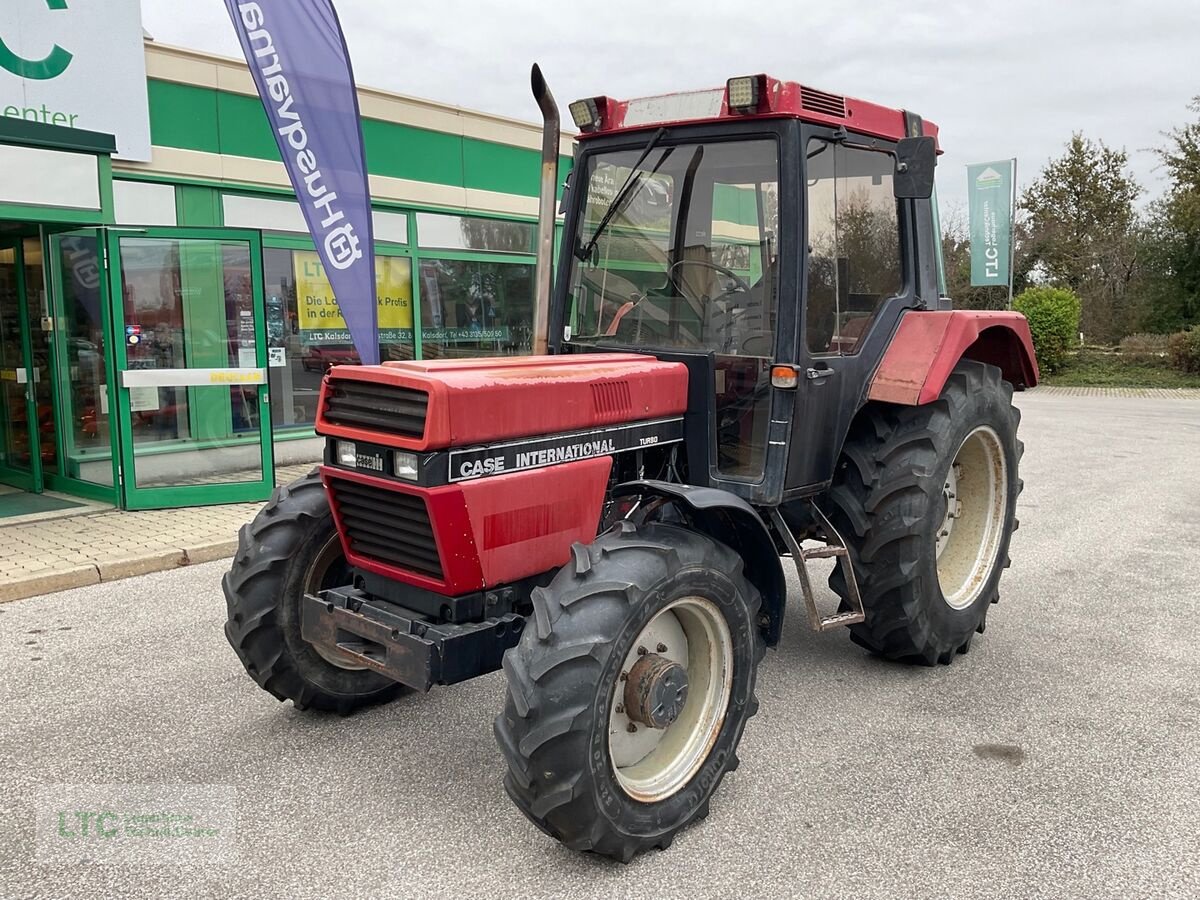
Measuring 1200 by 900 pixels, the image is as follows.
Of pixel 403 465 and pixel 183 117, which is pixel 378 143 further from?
pixel 403 465

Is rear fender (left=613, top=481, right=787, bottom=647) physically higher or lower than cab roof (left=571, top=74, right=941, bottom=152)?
lower

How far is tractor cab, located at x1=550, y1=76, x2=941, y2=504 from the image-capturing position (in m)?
3.72

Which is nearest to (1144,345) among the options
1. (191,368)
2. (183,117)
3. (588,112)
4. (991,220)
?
(991,220)

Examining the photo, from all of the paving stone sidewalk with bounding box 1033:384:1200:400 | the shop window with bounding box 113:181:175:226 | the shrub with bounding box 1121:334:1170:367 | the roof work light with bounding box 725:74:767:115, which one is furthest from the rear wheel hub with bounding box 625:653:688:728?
the shrub with bounding box 1121:334:1170:367

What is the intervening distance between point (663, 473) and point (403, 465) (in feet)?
3.83

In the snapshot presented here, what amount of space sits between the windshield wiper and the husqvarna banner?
3213mm

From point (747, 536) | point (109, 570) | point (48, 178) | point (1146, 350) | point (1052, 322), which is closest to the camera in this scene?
point (747, 536)

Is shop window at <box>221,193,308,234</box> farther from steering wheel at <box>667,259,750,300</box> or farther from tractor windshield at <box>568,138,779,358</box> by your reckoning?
steering wheel at <box>667,259,750,300</box>

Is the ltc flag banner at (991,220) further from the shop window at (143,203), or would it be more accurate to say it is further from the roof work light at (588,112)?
the roof work light at (588,112)

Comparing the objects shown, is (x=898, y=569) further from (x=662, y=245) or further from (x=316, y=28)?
(x=316, y=28)

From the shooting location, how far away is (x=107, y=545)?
652 centimetres

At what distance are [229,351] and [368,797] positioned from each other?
18.6 feet

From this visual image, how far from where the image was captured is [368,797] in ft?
10.8

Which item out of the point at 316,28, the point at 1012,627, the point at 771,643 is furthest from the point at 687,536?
the point at 316,28
